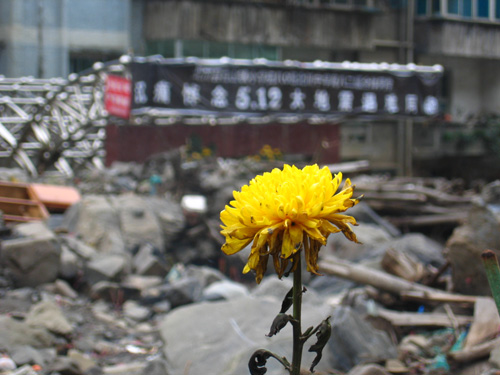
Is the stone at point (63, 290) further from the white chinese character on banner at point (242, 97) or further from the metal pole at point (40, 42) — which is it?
the metal pole at point (40, 42)

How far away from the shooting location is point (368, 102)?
1487 cm

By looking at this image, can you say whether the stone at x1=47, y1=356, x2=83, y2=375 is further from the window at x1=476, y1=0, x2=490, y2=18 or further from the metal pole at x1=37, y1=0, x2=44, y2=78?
the window at x1=476, y1=0, x2=490, y2=18

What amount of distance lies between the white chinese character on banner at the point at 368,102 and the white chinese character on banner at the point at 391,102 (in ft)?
0.95

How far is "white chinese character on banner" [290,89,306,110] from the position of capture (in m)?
14.2

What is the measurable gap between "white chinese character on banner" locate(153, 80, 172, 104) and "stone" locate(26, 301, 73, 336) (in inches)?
312

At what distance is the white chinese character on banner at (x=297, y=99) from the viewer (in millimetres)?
14227

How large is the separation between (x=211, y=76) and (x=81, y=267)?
21.8 feet

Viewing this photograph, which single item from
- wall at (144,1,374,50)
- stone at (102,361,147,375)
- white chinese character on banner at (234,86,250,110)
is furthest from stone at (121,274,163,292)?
wall at (144,1,374,50)

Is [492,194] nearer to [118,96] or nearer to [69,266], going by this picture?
[69,266]

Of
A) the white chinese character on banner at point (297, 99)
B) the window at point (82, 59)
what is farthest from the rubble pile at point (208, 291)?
the window at point (82, 59)

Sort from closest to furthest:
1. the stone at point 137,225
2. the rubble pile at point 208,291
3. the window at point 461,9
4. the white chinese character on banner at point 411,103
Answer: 1. the rubble pile at point 208,291
2. the stone at point 137,225
3. the white chinese character on banner at point 411,103
4. the window at point 461,9

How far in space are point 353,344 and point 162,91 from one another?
31.3 feet

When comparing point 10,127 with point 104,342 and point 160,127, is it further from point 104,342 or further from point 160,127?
point 104,342

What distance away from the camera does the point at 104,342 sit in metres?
5.86
